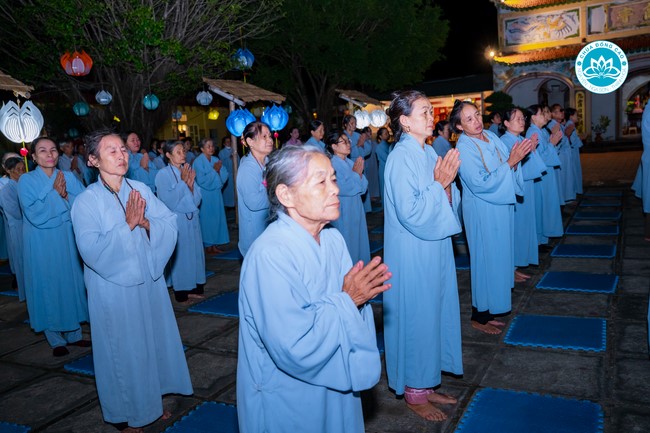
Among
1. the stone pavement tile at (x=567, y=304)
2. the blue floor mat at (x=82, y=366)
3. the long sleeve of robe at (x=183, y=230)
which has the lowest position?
the blue floor mat at (x=82, y=366)

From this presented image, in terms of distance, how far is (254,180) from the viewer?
18.5 feet

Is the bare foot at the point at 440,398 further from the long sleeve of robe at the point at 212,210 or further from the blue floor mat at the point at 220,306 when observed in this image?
the long sleeve of robe at the point at 212,210

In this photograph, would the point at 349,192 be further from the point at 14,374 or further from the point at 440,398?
the point at 14,374

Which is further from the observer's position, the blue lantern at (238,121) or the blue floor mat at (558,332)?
the blue lantern at (238,121)

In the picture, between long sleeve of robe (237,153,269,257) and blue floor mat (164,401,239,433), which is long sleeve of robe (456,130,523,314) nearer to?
long sleeve of robe (237,153,269,257)

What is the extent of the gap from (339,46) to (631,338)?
1279 cm

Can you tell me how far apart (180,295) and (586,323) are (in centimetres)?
456

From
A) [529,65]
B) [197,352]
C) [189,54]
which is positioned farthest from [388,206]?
[529,65]

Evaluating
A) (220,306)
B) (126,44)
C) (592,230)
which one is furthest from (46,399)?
(592,230)

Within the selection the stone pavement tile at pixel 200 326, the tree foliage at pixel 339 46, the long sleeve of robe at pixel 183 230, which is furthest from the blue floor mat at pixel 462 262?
the tree foliage at pixel 339 46

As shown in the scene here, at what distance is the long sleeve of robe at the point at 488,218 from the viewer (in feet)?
15.1

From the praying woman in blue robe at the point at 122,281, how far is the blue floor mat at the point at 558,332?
120 inches

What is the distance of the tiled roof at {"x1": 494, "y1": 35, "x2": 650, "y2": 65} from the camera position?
21.5 metres

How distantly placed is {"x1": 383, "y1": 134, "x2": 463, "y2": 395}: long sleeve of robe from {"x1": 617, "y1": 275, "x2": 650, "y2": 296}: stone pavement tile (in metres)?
3.20
